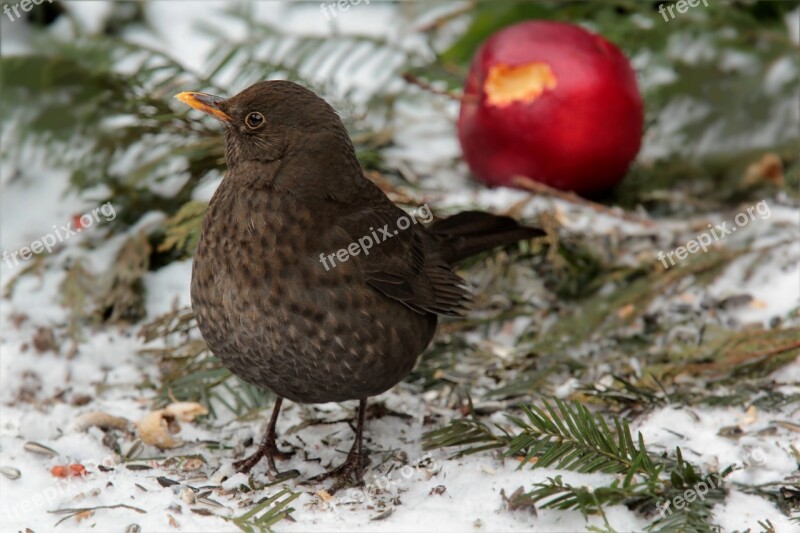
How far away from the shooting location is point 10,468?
10.9 ft

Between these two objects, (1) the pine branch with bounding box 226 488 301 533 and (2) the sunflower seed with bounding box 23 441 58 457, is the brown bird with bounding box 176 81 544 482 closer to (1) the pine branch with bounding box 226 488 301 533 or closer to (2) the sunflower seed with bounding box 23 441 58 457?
(1) the pine branch with bounding box 226 488 301 533

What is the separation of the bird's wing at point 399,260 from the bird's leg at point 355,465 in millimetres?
424

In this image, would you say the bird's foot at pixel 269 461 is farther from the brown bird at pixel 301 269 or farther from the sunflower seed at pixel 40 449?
the sunflower seed at pixel 40 449

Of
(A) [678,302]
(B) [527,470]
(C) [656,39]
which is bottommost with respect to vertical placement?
(A) [678,302]

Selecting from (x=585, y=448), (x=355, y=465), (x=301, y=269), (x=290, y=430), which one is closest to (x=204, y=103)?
(x=301, y=269)

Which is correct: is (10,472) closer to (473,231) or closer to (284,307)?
(284,307)

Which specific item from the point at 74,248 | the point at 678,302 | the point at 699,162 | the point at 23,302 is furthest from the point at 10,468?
the point at 699,162

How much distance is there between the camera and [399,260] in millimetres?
3561

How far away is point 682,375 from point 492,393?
0.74 m

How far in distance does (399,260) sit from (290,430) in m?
0.74

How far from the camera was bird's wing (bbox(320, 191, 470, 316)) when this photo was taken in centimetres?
338

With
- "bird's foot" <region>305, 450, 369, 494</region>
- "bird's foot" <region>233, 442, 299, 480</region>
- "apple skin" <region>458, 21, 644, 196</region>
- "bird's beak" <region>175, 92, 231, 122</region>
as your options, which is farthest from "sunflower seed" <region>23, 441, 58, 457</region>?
"apple skin" <region>458, 21, 644, 196</region>

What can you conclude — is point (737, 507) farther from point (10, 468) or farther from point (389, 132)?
point (389, 132)

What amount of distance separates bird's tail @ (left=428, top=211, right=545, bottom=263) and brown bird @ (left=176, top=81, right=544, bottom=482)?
421 mm
